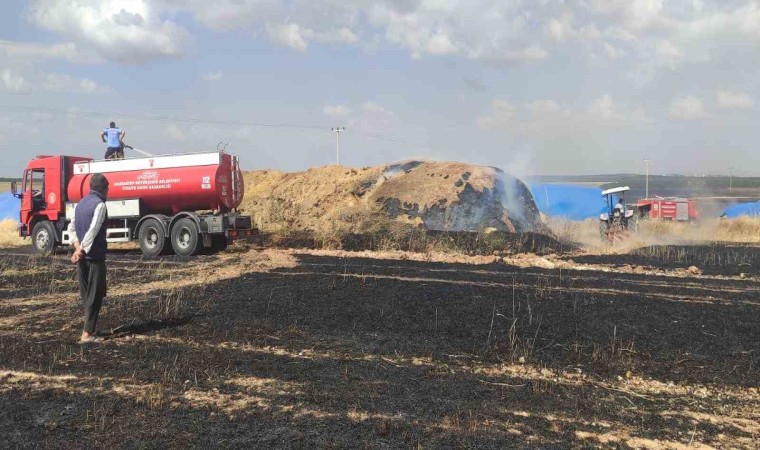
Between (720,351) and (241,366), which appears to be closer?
(241,366)

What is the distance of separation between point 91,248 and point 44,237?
1493cm

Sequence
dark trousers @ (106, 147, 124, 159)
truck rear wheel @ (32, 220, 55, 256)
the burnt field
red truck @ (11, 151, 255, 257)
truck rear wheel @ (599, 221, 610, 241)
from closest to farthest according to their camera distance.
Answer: the burnt field
red truck @ (11, 151, 255, 257)
truck rear wheel @ (32, 220, 55, 256)
dark trousers @ (106, 147, 124, 159)
truck rear wheel @ (599, 221, 610, 241)

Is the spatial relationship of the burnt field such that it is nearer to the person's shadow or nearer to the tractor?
the person's shadow

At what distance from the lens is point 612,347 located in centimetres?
689

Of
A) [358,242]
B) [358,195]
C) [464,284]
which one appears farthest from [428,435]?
[358,195]

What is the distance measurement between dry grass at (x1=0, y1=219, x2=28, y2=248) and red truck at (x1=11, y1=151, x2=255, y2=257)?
5.87m

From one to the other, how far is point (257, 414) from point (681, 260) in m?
16.0

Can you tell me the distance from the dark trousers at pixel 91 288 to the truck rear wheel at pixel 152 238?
36.7 ft

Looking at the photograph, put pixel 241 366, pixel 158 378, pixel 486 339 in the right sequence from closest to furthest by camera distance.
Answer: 1. pixel 158 378
2. pixel 241 366
3. pixel 486 339

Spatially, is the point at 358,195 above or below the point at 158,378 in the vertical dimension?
above

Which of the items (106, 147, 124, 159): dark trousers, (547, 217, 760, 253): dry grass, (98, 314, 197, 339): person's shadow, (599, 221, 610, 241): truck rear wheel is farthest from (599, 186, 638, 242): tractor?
(98, 314, 197, 339): person's shadow

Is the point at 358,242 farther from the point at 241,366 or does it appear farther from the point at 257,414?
Answer: the point at 257,414

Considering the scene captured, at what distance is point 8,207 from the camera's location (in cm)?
3500

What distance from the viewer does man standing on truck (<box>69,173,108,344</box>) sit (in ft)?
23.4
